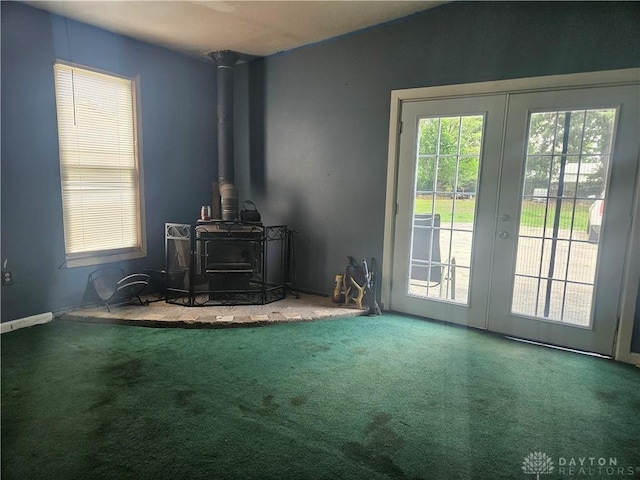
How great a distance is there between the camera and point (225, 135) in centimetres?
436

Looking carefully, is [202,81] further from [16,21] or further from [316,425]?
[316,425]

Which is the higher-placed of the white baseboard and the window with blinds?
the window with blinds

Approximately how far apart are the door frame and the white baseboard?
121 inches

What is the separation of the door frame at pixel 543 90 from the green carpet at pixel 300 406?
0.33m

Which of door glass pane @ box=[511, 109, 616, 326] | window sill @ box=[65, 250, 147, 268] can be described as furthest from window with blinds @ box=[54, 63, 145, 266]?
door glass pane @ box=[511, 109, 616, 326]

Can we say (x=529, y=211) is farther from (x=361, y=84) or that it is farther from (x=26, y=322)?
(x=26, y=322)

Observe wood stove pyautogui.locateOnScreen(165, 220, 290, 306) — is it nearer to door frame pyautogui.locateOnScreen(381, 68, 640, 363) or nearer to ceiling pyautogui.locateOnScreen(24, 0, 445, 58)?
door frame pyautogui.locateOnScreen(381, 68, 640, 363)

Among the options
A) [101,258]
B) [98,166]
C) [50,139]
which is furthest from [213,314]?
[50,139]

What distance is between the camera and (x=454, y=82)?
330 cm

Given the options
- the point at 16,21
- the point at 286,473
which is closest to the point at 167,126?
the point at 16,21

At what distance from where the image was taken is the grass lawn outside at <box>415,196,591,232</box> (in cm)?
293

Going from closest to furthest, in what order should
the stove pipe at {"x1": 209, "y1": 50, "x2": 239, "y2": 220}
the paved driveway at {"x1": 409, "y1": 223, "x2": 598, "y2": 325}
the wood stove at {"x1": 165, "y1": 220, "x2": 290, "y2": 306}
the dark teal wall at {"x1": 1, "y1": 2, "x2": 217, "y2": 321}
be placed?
1. the paved driveway at {"x1": 409, "y1": 223, "x2": 598, "y2": 325}
2. the dark teal wall at {"x1": 1, "y1": 2, "x2": 217, "y2": 321}
3. the wood stove at {"x1": 165, "y1": 220, "x2": 290, "y2": 306}
4. the stove pipe at {"x1": 209, "y1": 50, "x2": 239, "y2": 220}

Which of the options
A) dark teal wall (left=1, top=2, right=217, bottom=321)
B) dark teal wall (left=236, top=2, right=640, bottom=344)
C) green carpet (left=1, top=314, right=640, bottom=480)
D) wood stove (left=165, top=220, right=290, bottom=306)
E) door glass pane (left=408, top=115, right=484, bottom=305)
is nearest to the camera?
green carpet (left=1, top=314, right=640, bottom=480)

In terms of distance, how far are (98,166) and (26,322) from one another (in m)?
1.48
